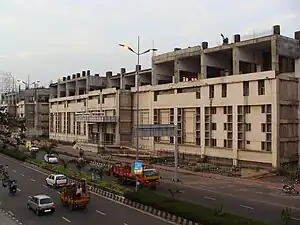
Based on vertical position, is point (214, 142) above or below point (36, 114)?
below

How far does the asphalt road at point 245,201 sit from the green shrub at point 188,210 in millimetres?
3665

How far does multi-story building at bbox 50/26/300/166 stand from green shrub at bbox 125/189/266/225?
21973mm

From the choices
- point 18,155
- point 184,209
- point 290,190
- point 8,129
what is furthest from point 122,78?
Answer: point 8,129

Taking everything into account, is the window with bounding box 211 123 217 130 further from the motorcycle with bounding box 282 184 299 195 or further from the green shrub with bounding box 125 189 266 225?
the green shrub with bounding box 125 189 266 225

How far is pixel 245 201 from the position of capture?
31.4 meters

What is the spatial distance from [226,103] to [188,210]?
29.7m

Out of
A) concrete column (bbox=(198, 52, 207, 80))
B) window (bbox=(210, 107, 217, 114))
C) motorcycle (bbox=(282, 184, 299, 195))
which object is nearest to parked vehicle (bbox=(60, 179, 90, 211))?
motorcycle (bbox=(282, 184, 299, 195))

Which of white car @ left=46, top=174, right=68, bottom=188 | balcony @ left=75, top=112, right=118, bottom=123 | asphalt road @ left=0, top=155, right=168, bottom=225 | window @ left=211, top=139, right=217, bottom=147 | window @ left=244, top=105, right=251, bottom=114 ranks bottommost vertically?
asphalt road @ left=0, top=155, right=168, bottom=225

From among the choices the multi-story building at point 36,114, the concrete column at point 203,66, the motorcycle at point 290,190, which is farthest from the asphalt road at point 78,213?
the multi-story building at point 36,114

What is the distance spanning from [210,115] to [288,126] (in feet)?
34.1

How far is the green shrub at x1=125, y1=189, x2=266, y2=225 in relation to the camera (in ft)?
68.5

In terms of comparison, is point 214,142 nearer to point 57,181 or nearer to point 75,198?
point 57,181

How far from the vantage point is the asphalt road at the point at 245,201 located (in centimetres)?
2643

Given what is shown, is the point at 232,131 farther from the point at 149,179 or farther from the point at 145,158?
the point at 149,179
